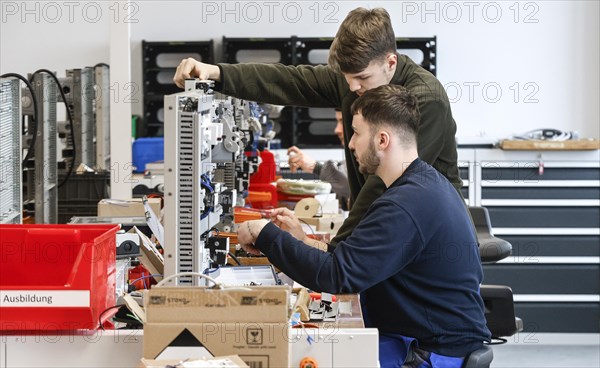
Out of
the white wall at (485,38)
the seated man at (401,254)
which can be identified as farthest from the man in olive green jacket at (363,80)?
the white wall at (485,38)

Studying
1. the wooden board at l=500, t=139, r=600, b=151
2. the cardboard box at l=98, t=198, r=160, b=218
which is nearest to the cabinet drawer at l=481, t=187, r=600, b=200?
the wooden board at l=500, t=139, r=600, b=151

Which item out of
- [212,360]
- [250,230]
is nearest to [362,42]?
[250,230]

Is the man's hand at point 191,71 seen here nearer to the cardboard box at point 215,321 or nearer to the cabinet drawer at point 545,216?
the cardboard box at point 215,321

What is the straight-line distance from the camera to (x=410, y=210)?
2.49 metres

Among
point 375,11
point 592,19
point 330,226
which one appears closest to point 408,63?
point 375,11

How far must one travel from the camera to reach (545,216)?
20.8ft

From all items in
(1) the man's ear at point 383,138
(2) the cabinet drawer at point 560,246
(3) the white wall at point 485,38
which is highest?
(3) the white wall at point 485,38

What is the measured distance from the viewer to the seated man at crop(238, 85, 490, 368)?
8.07ft

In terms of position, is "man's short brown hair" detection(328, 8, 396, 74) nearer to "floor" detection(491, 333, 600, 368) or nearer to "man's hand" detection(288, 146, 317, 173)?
"man's hand" detection(288, 146, 317, 173)

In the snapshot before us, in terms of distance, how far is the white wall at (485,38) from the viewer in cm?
732

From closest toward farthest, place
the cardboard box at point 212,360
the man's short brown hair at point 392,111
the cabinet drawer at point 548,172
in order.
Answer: the cardboard box at point 212,360 → the man's short brown hair at point 392,111 → the cabinet drawer at point 548,172

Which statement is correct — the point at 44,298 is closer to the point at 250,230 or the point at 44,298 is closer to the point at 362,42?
the point at 250,230

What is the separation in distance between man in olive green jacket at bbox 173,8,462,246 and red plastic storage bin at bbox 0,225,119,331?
57 centimetres

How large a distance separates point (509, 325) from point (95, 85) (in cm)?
331
